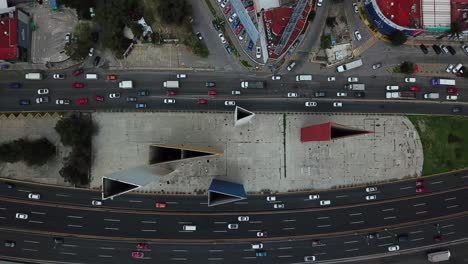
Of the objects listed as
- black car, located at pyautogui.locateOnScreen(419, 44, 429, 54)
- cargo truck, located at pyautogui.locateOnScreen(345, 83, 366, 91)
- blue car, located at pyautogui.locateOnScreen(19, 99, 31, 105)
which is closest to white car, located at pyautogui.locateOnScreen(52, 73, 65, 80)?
blue car, located at pyautogui.locateOnScreen(19, 99, 31, 105)

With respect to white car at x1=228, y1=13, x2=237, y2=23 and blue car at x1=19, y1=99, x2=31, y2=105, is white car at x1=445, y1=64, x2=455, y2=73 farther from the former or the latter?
blue car at x1=19, y1=99, x2=31, y2=105

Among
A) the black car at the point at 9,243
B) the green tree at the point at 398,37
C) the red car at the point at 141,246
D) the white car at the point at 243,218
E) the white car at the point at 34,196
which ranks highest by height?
the green tree at the point at 398,37

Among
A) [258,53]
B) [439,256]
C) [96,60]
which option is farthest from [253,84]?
[439,256]

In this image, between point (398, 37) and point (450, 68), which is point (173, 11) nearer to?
point (398, 37)

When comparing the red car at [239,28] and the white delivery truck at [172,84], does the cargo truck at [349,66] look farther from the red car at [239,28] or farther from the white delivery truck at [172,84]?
the white delivery truck at [172,84]

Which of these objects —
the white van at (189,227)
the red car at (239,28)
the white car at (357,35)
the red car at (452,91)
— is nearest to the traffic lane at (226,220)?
the white van at (189,227)
